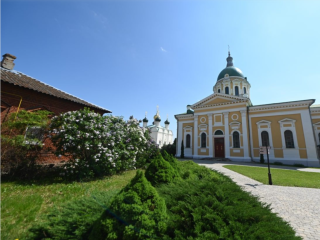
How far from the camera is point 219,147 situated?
2398 cm

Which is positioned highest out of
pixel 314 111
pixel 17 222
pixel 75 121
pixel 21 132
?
pixel 314 111

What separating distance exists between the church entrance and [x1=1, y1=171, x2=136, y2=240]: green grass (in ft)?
68.1

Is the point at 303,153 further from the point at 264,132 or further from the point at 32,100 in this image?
the point at 32,100

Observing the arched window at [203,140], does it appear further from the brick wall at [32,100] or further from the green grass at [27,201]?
the green grass at [27,201]

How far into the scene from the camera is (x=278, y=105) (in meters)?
20.8

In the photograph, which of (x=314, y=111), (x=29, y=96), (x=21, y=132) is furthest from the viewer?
(x=314, y=111)

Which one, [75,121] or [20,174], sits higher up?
[75,121]

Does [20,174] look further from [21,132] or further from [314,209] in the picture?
[314,209]

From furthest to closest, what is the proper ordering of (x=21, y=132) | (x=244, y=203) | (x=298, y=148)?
(x=298, y=148), (x=21, y=132), (x=244, y=203)

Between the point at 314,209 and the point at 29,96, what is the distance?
14854mm

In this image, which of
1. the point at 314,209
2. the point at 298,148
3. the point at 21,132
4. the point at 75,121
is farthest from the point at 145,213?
the point at 298,148

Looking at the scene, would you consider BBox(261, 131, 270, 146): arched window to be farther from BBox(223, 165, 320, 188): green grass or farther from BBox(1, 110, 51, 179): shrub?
BBox(1, 110, 51, 179): shrub

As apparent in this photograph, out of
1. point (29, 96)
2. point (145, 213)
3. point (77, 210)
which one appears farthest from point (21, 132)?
point (145, 213)

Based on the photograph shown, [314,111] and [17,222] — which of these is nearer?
[17,222]
